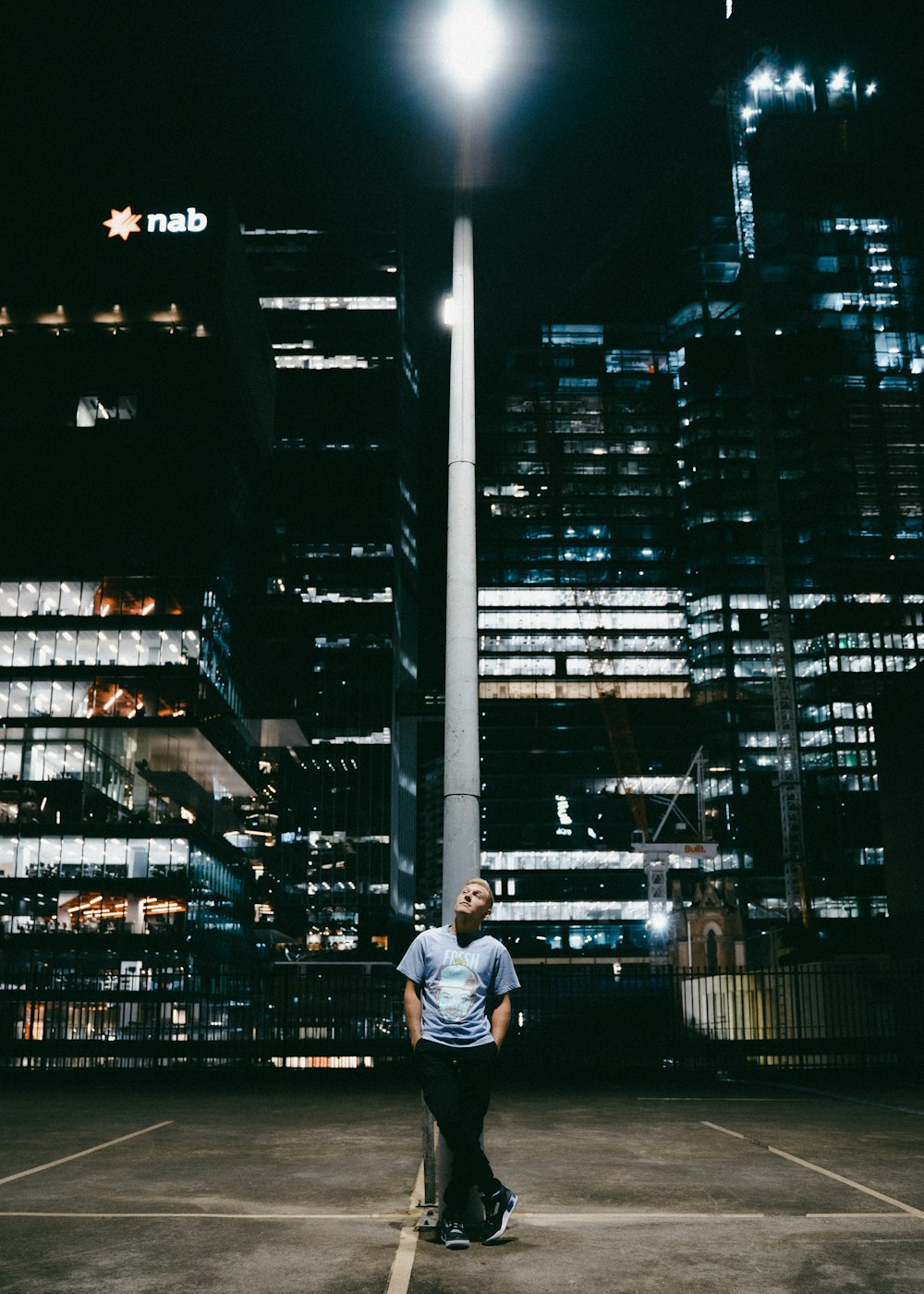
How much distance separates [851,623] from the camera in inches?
5054

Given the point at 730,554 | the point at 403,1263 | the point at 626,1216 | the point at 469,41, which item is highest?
the point at 730,554

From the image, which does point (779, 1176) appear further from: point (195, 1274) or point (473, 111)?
point (473, 111)

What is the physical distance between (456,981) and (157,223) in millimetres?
105571

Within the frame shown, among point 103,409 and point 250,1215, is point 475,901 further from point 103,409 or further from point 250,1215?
point 103,409

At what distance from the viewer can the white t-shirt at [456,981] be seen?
572 centimetres

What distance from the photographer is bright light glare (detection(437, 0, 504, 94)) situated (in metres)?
8.42

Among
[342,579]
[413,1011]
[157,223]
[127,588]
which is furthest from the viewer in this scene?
[342,579]

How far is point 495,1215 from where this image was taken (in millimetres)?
5605

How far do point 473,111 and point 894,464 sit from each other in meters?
150

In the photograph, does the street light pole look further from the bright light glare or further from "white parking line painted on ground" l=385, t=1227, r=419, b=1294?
"white parking line painted on ground" l=385, t=1227, r=419, b=1294

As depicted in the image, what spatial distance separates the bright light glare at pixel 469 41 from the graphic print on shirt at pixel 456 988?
7.16 m

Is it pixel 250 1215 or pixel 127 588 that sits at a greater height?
pixel 127 588

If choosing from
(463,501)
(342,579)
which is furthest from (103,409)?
(463,501)

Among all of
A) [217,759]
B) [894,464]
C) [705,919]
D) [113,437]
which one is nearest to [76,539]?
[113,437]
